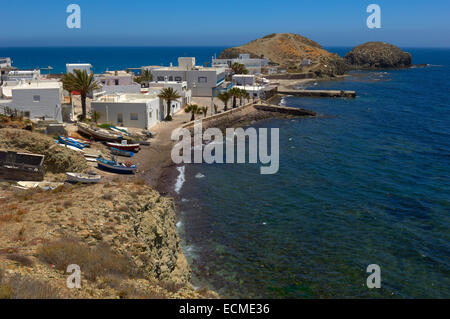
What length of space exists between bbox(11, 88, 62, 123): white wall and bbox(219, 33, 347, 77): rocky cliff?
4162 inches

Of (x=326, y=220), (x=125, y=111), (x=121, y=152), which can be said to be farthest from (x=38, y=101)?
(x=326, y=220)

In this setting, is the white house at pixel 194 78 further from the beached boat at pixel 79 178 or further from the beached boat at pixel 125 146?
the beached boat at pixel 79 178

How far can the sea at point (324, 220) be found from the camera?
19.2 m

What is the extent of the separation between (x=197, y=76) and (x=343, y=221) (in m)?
52.0

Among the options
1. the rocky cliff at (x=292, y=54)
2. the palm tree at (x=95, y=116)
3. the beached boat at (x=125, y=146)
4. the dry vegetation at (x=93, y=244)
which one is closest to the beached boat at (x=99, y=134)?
the beached boat at (x=125, y=146)

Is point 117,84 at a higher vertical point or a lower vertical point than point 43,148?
higher

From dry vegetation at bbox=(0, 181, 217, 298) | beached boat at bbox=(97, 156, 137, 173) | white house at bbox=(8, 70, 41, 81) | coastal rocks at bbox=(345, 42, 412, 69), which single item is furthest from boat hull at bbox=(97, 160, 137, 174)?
coastal rocks at bbox=(345, 42, 412, 69)

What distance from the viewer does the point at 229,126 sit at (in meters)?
55.7

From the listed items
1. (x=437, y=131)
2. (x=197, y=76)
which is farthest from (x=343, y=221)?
(x=197, y=76)

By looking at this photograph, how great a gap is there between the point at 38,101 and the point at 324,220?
29706mm

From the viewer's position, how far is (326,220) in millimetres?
25969

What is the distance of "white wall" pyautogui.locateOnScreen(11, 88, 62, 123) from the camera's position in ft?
127

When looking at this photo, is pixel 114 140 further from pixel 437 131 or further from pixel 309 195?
pixel 437 131

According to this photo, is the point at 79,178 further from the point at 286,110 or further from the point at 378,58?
the point at 378,58
